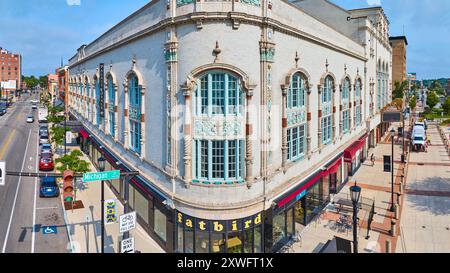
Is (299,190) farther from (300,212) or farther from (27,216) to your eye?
(27,216)

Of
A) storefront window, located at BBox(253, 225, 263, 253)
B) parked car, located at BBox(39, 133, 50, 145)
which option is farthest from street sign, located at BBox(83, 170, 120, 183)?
parked car, located at BBox(39, 133, 50, 145)

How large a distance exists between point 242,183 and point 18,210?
1727cm

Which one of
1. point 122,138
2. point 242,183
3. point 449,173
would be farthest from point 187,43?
point 449,173

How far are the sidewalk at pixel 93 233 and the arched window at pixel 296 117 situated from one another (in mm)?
9750

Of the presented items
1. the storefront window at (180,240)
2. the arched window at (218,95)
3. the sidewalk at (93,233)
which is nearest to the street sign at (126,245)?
the sidewalk at (93,233)

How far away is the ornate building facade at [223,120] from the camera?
48.0 ft

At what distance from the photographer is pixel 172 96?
15469mm

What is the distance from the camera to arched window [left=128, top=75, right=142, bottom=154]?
20.8 metres

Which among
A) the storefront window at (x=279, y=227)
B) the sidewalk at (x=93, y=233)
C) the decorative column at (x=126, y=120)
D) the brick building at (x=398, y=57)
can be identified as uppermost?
the brick building at (x=398, y=57)

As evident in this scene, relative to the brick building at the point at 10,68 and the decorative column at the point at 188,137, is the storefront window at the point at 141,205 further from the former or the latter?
the brick building at the point at 10,68

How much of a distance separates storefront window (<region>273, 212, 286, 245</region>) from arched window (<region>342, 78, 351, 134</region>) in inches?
608

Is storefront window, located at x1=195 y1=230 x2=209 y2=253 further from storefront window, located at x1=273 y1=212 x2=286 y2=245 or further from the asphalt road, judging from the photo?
the asphalt road

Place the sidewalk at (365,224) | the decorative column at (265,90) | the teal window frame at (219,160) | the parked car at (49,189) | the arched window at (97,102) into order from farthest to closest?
1. the arched window at (97,102)
2. the parked car at (49,189)
3. the sidewalk at (365,224)
4. the decorative column at (265,90)
5. the teal window frame at (219,160)

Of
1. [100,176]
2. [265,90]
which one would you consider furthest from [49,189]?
[265,90]
